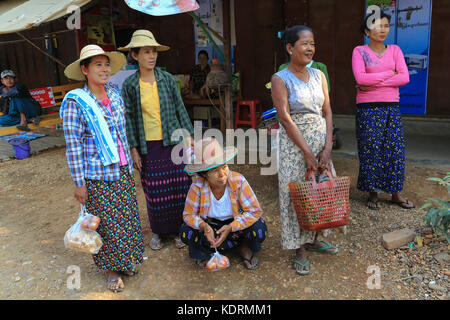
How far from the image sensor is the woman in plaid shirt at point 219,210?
285cm

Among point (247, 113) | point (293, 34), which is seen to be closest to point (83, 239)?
point (293, 34)

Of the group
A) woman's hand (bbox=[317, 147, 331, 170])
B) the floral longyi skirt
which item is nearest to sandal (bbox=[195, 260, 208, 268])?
the floral longyi skirt

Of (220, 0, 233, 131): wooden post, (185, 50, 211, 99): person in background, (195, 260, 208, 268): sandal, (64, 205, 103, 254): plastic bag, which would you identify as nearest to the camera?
(64, 205, 103, 254): plastic bag

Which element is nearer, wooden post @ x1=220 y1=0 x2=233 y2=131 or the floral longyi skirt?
the floral longyi skirt

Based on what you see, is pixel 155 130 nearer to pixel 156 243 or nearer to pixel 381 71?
pixel 156 243

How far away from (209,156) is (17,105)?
6.79 meters

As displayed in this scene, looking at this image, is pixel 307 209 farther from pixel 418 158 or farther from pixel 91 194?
pixel 418 158

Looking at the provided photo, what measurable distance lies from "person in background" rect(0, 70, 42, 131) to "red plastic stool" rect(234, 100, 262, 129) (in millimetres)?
4249

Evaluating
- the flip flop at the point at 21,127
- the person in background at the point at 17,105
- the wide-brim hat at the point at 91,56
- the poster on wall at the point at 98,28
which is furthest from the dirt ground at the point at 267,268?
the poster on wall at the point at 98,28

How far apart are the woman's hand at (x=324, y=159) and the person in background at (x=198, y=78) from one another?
5.09 meters

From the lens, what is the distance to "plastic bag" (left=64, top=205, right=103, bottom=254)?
2.68 metres

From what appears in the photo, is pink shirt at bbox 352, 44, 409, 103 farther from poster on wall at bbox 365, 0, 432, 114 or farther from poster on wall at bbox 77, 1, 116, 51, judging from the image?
poster on wall at bbox 77, 1, 116, 51

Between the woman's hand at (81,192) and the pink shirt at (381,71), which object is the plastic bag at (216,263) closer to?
the woman's hand at (81,192)

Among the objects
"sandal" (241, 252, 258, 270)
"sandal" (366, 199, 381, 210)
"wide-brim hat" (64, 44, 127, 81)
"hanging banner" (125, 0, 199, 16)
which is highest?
"hanging banner" (125, 0, 199, 16)
